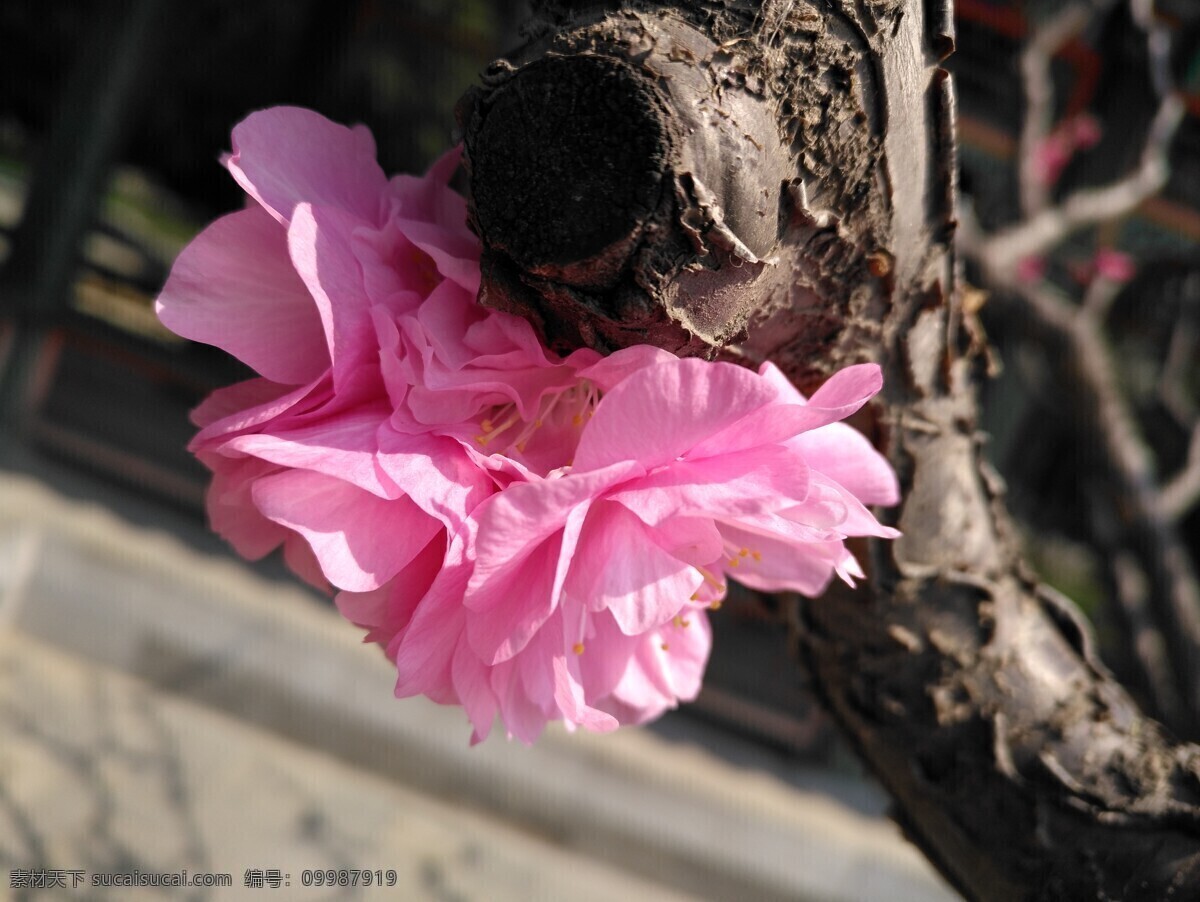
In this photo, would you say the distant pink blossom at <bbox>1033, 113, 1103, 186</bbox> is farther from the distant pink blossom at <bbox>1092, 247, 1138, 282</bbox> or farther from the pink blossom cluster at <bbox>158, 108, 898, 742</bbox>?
the pink blossom cluster at <bbox>158, 108, 898, 742</bbox>

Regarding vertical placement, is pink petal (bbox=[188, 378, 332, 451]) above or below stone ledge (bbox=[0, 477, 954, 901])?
above

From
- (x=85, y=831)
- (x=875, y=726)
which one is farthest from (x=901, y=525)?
(x=85, y=831)

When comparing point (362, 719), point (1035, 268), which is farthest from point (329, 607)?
point (1035, 268)

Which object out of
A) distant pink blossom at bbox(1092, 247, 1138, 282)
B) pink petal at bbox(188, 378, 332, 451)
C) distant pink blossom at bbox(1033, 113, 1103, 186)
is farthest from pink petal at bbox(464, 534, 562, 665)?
distant pink blossom at bbox(1033, 113, 1103, 186)

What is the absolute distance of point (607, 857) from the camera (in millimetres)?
1960

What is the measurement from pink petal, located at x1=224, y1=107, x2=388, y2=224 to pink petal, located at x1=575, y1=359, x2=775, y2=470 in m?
0.15

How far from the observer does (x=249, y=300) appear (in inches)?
14.2

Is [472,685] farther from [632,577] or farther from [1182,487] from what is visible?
[1182,487]

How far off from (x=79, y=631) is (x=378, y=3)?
5.98ft

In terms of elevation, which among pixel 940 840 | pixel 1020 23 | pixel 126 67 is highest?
pixel 1020 23

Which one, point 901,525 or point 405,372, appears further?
point 901,525

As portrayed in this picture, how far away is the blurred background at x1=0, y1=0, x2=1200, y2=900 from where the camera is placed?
1.57 m

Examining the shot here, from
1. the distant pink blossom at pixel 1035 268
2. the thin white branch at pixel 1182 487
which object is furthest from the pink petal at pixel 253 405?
the distant pink blossom at pixel 1035 268

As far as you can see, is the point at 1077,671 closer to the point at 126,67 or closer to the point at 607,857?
the point at 607,857
